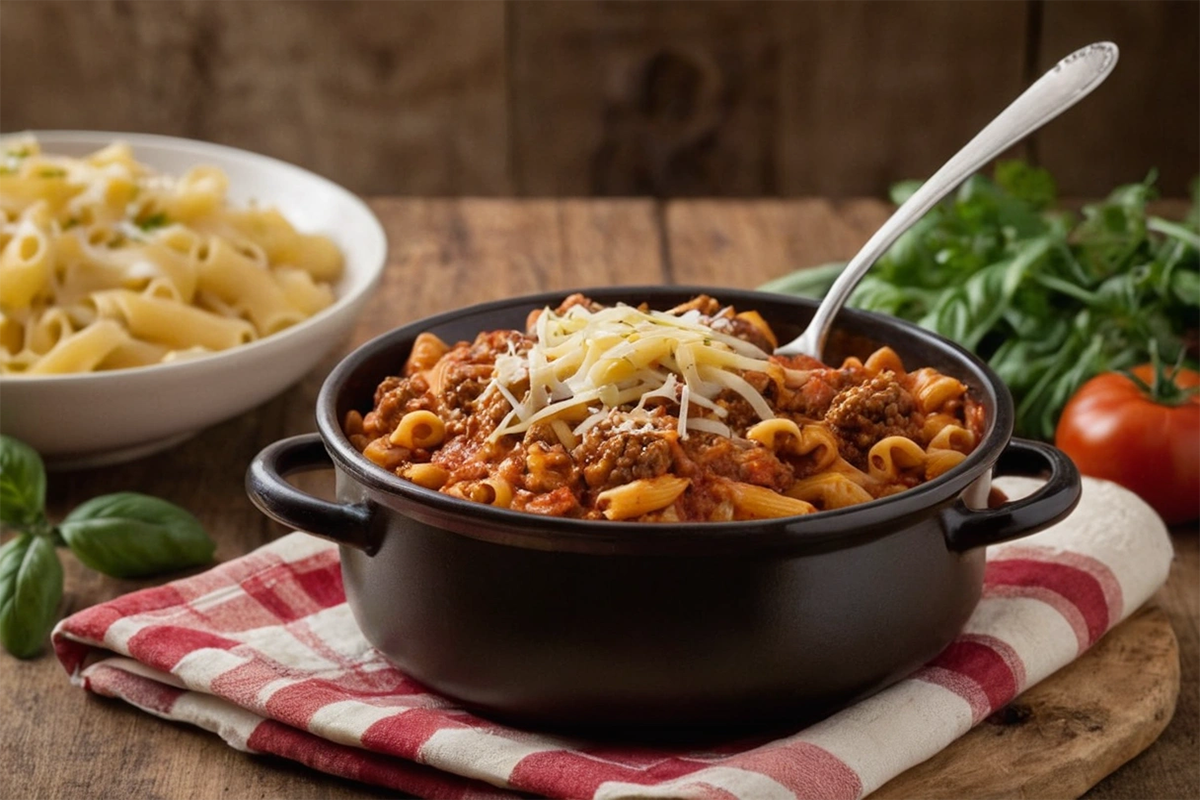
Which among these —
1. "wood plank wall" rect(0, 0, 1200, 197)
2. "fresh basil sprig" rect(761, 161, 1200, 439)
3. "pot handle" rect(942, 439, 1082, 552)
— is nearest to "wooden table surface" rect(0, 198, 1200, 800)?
"pot handle" rect(942, 439, 1082, 552)

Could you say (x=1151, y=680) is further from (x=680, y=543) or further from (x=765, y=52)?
(x=765, y=52)

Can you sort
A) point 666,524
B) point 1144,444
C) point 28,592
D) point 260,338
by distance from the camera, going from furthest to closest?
point 260,338
point 1144,444
point 28,592
point 666,524

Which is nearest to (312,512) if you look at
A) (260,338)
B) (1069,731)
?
(1069,731)

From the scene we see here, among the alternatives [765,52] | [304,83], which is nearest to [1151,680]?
[765,52]

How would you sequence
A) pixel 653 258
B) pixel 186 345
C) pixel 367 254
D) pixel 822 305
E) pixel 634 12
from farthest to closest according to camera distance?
pixel 634 12
pixel 653 258
pixel 367 254
pixel 186 345
pixel 822 305

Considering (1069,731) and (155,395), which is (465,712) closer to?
(1069,731)

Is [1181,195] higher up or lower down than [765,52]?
lower down
